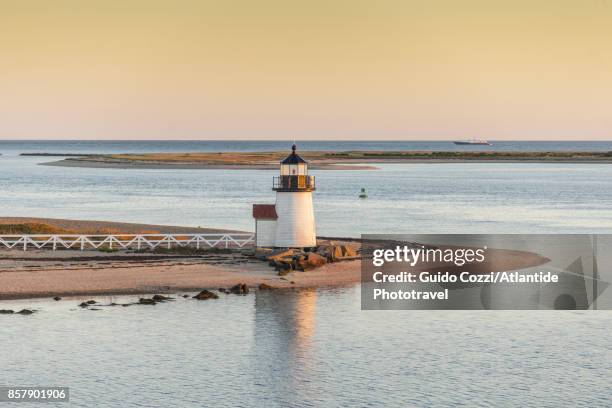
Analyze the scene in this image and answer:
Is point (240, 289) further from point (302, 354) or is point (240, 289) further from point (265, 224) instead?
point (302, 354)

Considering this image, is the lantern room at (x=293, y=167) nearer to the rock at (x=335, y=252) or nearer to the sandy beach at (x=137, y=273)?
the rock at (x=335, y=252)

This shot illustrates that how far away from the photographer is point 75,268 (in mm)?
44031

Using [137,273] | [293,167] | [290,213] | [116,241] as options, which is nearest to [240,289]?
[137,273]

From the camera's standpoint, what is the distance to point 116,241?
165ft

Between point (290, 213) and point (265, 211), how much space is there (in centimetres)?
139

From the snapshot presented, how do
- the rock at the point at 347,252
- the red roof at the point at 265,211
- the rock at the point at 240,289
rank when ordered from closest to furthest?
the rock at the point at 240,289 < the red roof at the point at 265,211 < the rock at the point at 347,252

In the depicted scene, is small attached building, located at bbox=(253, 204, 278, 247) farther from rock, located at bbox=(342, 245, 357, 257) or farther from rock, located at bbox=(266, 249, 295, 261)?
rock, located at bbox=(342, 245, 357, 257)

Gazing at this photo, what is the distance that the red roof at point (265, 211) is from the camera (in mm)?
47906

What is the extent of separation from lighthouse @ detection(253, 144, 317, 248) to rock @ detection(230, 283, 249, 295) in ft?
23.0

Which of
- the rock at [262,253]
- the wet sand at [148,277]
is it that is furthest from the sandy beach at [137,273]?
the rock at [262,253]

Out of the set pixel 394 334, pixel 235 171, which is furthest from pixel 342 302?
pixel 235 171

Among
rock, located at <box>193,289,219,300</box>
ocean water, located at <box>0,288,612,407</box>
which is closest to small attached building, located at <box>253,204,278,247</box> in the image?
ocean water, located at <box>0,288,612,407</box>

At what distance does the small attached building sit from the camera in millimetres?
47969

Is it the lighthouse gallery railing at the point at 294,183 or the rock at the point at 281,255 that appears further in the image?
the lighthouse gallery railing at the point at 294,183
